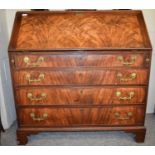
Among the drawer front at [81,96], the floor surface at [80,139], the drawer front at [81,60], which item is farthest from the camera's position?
the floor surface at [80,139]

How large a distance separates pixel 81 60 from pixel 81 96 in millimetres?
325

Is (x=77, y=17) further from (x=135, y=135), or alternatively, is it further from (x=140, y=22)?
(x=135, y=135)

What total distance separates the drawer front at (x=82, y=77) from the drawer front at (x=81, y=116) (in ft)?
0.84

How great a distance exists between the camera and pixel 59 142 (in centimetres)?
193

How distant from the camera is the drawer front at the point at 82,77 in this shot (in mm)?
1589

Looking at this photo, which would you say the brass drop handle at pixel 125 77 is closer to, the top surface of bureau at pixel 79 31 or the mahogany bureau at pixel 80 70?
the mahogany bureau at pixel 80 70

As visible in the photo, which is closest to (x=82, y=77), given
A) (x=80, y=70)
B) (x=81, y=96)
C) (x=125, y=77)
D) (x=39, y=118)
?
(x=80, y=70)

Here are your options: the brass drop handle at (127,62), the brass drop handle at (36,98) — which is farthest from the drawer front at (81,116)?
the brass drop handle at (127,62)

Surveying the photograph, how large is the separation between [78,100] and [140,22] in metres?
0.87

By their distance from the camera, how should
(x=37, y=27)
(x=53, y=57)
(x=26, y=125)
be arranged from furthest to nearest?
(x=26, y=125) → (x=37, y=27) → (x=53, y=57)

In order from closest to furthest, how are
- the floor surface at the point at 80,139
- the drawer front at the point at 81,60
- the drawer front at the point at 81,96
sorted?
1. the drawer front at the point at 81,60
2. the drawer front at the point at 81,96
3. the floor surface at the point at 80,139

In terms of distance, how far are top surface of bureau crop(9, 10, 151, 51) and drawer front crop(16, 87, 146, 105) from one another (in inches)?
14.2
